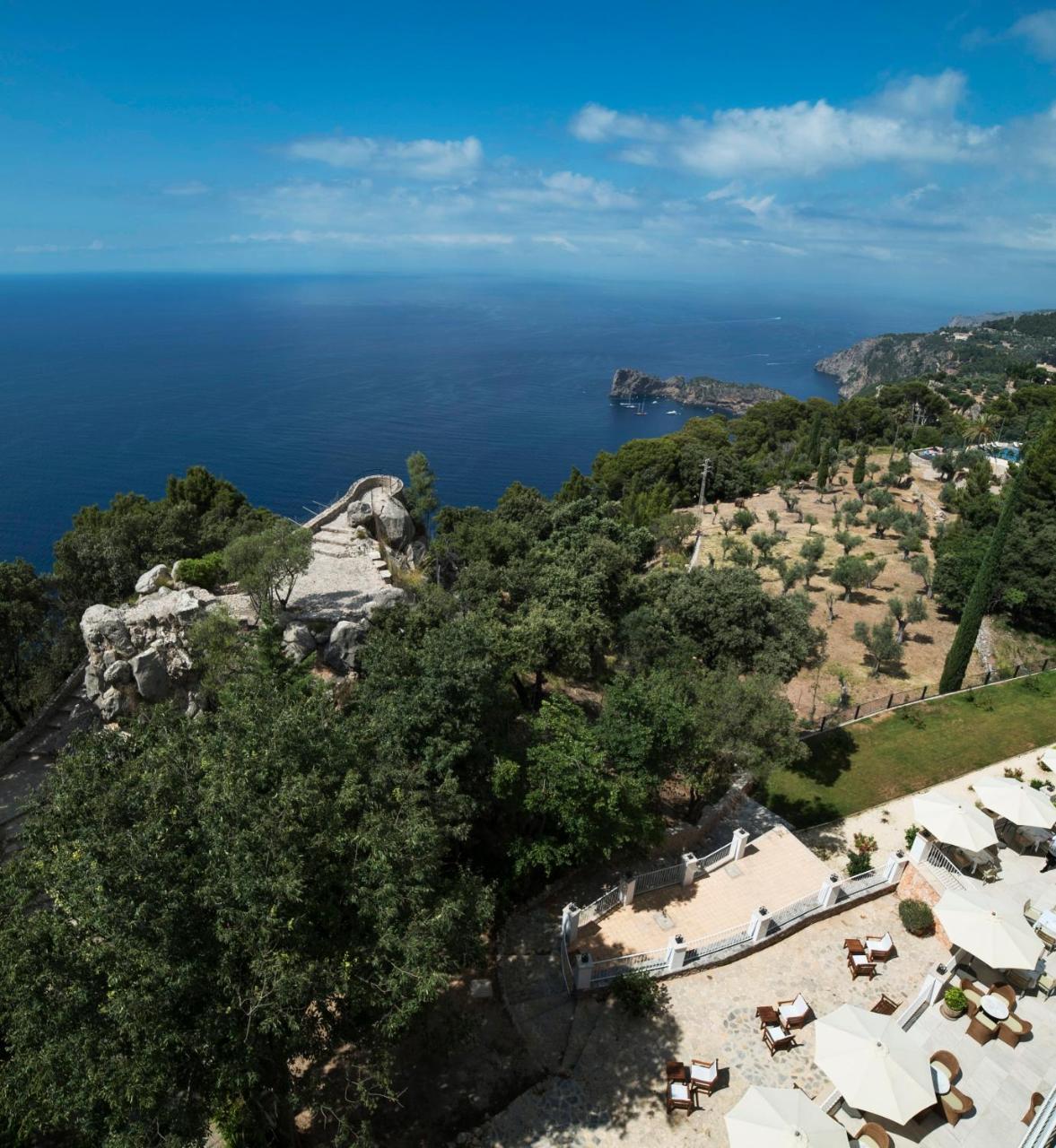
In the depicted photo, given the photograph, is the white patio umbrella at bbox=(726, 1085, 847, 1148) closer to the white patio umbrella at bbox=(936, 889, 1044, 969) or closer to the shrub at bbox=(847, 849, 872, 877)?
the white patio umbrella at bbox=(936, 889, 1044, 969)

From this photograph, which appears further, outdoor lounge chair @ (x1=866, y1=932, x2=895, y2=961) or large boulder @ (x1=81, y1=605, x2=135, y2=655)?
large boulder @ (x1=81, y1=605, x2=135, y2=655)

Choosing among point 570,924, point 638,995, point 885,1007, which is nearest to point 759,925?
point 885,1007

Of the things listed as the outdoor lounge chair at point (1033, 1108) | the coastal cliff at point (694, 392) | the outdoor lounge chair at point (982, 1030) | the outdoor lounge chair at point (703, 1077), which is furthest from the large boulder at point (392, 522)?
the coastal cliff at point (694, 392)

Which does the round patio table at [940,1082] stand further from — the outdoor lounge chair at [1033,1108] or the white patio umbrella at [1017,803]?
the white patio umbrella at [1017,803]

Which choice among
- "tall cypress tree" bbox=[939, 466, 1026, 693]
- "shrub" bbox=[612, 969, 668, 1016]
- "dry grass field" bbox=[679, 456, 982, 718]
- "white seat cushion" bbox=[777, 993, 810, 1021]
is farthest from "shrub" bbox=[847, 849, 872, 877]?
"tall cypress tree" bbox=[939, 466, 1026, 693]

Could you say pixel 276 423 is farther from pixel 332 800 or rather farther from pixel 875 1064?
pixel 875 1064

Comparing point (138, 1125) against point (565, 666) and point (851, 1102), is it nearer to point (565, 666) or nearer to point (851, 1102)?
point (851, 1102)

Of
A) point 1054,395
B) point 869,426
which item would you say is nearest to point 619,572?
point 869,426
